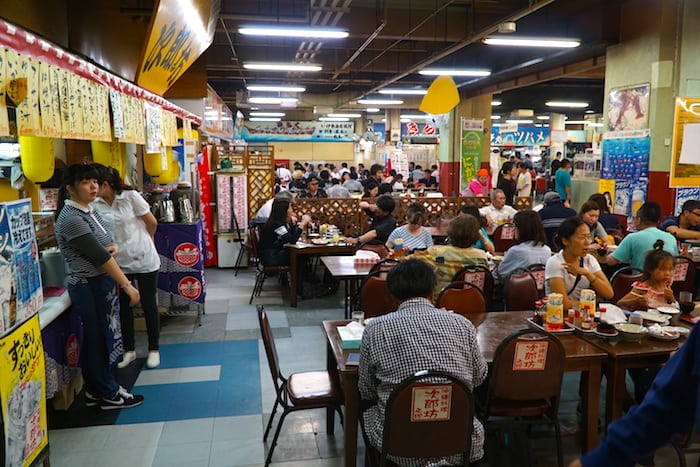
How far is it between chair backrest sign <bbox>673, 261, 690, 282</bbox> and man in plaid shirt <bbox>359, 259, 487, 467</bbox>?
10.8 feet

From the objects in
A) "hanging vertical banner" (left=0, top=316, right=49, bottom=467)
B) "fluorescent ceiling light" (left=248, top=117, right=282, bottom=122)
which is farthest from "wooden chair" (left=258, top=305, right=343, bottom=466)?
"fluorescent ceiling light" (left=248, top=117, right=282, bottom=122)

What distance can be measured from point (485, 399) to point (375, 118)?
24.7 metres

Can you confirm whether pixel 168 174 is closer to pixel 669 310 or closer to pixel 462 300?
pixel 462 300

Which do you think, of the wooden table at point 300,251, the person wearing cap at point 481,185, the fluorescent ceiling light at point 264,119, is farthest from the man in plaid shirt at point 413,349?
the fluorescent ceiling light at point 264,119

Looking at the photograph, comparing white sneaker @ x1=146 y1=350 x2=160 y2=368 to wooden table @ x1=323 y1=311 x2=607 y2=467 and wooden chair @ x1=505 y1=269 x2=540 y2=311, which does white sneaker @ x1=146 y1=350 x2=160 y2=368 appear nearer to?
wooden table @ x1=323 y1=311 x2=607 y2=467

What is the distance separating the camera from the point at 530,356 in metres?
2.92

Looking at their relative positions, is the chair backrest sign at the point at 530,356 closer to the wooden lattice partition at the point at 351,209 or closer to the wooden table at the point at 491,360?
the wooden table at the point at 491,360

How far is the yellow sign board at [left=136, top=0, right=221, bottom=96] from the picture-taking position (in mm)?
4992

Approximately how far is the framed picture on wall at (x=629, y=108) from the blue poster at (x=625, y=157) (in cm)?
18

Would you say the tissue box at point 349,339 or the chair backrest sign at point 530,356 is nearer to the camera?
the chair backrest sign at point 530,356

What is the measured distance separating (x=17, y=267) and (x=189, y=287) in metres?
3.71

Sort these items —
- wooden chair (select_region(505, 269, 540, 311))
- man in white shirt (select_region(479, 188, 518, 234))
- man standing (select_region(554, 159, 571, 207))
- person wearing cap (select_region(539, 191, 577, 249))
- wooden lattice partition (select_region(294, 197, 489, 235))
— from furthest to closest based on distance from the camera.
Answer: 1. man standing (select_region(554, 159, 571, 207))
2. wooden lattice partition (select_region(294, 197, 489, 235))
3. man in white shirt (select_region(479, 188, 518, 234))
4. person wearing cap (select_region(539, 191, 577, 249))
5. wooden chair (select_region(505, 269, 540, 311))

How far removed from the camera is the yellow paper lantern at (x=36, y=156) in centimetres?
397

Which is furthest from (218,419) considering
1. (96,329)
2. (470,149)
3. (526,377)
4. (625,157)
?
(470,149)
